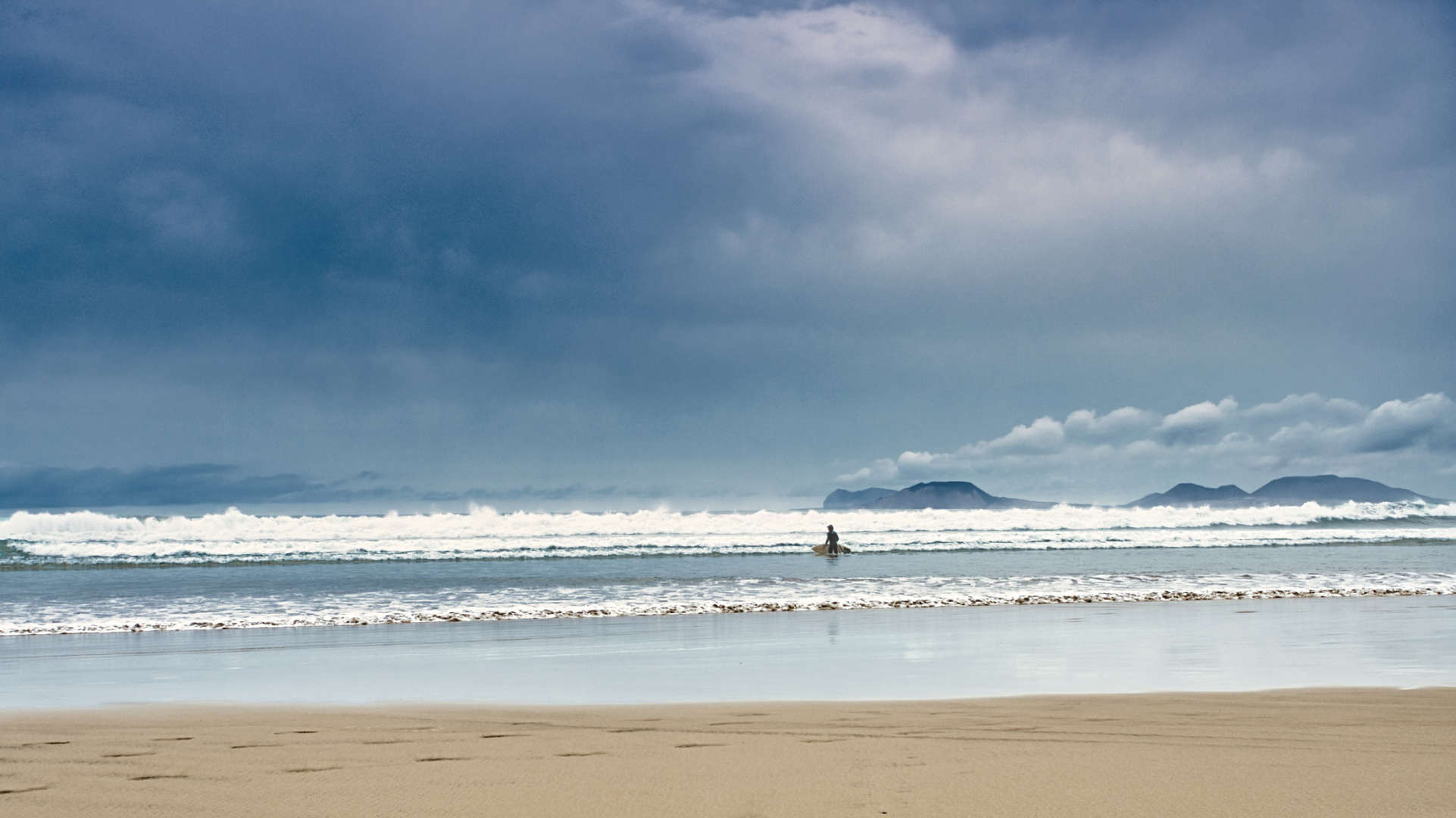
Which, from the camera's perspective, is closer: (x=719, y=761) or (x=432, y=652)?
(x=719, y=761)

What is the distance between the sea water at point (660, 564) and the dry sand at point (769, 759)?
30.5 ft

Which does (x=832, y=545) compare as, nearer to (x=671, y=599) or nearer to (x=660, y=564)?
(x=660, y=564)

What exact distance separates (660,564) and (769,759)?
26.3 m

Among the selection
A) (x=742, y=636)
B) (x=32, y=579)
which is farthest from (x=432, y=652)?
(x=32, y=579)

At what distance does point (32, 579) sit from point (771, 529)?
37316 millimetres

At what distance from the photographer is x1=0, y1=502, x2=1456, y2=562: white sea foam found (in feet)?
132

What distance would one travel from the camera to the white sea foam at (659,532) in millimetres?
40375

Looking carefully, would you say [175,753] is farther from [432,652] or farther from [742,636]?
[742,636]

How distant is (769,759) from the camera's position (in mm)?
5633

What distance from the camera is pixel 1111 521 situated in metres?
56.6

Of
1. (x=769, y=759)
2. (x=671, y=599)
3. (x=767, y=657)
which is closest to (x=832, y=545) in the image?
(x=671, y=599)

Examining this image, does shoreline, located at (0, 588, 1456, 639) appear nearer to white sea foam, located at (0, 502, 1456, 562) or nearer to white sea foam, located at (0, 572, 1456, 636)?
white sea foam, located at (0, 572, 1456, 636)

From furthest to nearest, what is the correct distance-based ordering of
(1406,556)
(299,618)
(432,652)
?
1. (1406,556)
2. (299,618)
3. (432,652)

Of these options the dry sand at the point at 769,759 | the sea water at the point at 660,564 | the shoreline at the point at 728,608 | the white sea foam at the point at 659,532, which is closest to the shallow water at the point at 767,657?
the shoreline at the point at 728,608
